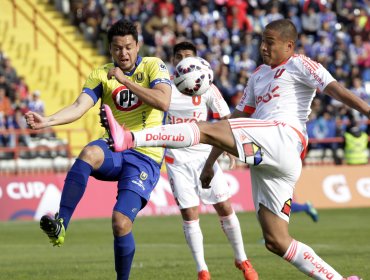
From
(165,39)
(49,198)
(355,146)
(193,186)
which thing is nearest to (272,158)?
(193,186)

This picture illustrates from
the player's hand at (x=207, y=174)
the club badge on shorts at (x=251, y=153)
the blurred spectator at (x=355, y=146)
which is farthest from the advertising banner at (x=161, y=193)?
the club badge on shorts at (x=251, y=153)

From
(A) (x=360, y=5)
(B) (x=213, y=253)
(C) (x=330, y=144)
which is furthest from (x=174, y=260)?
(A) (x=360, y=5)

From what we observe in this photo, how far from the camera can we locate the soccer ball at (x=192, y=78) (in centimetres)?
992

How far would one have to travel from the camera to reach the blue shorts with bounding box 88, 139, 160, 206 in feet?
34.6

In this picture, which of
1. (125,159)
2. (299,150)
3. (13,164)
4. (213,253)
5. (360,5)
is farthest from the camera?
(360,5)

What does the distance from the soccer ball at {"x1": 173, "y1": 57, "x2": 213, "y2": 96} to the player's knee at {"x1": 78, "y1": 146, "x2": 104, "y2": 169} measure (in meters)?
1.13

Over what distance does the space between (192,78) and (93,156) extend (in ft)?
4.36

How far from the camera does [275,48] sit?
9.93 meters

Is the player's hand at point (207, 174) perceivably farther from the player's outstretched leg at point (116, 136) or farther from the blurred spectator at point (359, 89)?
the blurred spectator at point (359, 89)

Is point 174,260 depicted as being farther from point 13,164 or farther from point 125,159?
point 13,164

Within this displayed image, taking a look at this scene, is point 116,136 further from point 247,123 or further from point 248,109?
point 248,109

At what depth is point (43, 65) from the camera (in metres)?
32.8

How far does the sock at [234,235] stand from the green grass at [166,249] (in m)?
0.38

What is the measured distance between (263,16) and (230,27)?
1199mm
